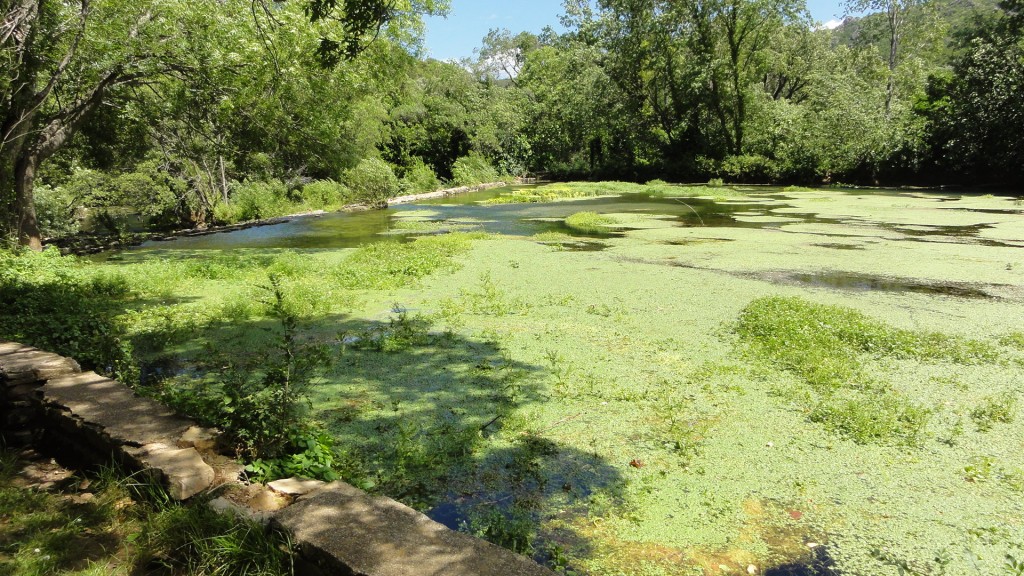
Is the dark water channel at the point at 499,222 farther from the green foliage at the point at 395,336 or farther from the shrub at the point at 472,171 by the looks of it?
the shrub at the point at 472,171

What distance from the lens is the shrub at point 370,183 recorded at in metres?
21.9

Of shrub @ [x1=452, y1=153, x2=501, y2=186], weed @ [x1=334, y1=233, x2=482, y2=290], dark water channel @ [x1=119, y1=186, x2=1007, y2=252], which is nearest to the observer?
weed @ [x1=334, y1=233, x2=482, y2=290]

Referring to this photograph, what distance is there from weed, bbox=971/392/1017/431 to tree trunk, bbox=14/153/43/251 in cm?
1122

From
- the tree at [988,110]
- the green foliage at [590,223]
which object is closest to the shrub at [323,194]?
the green foliage at [590,223]

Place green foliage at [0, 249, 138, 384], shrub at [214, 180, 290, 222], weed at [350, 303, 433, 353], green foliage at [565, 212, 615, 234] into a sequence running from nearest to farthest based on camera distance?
1. green foliage at [0, 249, 138, 384]
2. weed at [350, 303, 433, 353]
3. green foliage at [565, 212, 615, 234]
4. shrub at [214, 180, 290, 222]

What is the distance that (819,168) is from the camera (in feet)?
83.3

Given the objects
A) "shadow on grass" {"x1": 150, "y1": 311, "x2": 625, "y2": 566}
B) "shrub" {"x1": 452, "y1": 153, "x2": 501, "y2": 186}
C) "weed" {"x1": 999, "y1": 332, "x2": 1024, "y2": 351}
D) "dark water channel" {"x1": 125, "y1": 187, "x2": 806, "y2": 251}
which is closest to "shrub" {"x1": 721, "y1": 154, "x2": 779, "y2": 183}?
"dark water channel" {"x1": 125, "y1": 187, "x2": 806, "y2": 251}

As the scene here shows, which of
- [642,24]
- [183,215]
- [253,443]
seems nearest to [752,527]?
[253,443]

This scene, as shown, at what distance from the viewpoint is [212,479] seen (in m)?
2.48

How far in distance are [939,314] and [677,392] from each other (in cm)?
360

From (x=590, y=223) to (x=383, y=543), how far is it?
1300cm

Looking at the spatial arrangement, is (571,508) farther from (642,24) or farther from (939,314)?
(642,24)

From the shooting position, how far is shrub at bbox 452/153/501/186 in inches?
1335

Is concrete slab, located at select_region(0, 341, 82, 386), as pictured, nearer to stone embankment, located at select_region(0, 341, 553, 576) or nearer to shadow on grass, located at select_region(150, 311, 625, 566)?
stone embankment, located at select_region(0, 341, 553, 576)
